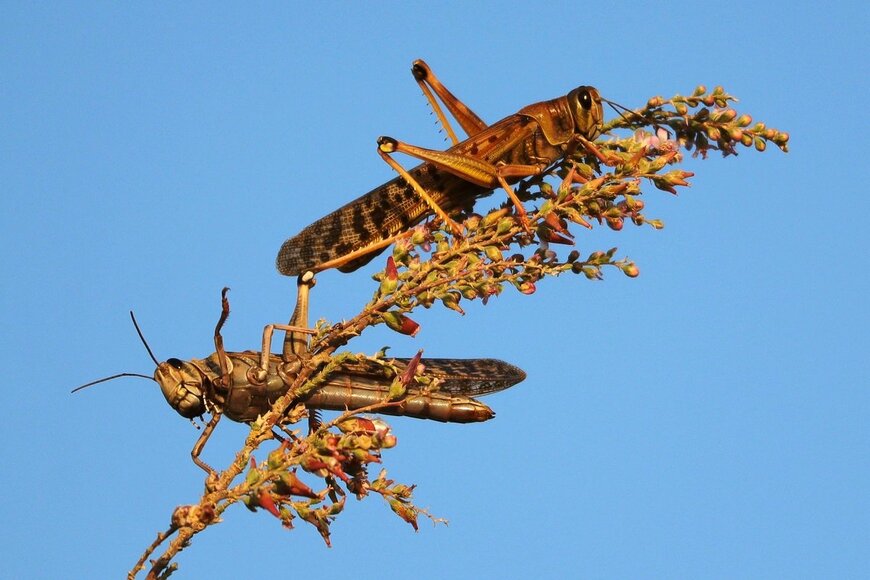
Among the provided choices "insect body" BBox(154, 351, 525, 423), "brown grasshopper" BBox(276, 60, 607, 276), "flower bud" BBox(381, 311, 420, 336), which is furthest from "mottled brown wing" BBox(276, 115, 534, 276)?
"flower bud" BBox(381, 311, 420, 336)

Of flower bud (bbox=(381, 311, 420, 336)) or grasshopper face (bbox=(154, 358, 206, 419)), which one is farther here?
grasshopper face (bbox=(154, 358, 206, 419))

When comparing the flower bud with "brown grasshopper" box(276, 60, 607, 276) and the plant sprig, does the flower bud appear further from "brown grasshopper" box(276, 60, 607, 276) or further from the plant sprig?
"brown grasshopper" box(276, 60, 607, 276)

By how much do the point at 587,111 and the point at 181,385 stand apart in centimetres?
277

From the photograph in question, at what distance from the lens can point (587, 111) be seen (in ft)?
20.3

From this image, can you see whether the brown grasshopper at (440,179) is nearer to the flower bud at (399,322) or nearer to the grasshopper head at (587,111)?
the grasshopper head at (587,111)

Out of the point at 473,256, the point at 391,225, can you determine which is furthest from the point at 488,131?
the point at 473,256

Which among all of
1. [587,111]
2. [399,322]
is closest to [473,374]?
[399,322]

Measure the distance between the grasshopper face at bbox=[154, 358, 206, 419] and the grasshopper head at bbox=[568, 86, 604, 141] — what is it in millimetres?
2557

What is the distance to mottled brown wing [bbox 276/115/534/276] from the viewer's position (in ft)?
20.1

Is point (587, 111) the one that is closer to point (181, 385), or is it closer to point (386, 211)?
point (386, 211)

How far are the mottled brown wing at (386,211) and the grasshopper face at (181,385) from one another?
1.35m

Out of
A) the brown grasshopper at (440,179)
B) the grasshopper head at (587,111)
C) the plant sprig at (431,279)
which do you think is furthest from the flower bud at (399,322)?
the grasshopper head at (587,111)

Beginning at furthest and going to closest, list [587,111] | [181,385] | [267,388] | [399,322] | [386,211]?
[386,211] → [587,111] → [267,388] → [181,385] → [399,322]

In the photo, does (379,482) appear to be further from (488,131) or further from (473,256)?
(488,131)
